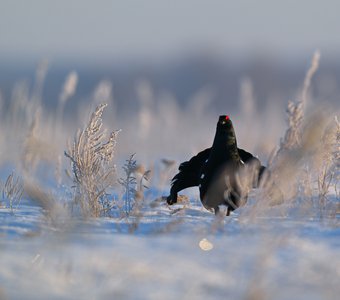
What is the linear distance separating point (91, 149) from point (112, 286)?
2529 millimetres

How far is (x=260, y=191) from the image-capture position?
4.45 m

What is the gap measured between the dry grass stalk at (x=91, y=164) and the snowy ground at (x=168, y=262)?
105 centimetres

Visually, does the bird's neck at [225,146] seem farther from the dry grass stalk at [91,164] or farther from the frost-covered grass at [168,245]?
the dry grass stalk at [91,164]

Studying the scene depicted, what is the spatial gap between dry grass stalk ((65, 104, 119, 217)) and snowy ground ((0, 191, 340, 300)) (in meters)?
1.05

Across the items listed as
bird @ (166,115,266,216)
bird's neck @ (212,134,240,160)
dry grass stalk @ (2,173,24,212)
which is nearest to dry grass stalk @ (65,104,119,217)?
dry grass stalk @ (2,173,24,212)

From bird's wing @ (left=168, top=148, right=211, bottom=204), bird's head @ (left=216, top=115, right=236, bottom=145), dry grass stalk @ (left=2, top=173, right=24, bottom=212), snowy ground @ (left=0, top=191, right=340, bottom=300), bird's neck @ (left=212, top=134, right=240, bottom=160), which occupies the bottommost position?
snowy ground @ (left=0, top=191, right=340, bottom=300)

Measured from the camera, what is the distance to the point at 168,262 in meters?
3.37

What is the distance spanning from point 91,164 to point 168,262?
216cm

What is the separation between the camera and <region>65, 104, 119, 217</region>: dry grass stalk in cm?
534

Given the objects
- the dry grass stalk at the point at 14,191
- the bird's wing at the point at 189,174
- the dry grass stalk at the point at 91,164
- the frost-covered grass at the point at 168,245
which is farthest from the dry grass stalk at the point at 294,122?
the dry grass stalk at the point at 14,191

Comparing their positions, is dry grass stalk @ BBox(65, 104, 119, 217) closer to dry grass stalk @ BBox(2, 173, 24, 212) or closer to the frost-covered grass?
the frost-covered grass

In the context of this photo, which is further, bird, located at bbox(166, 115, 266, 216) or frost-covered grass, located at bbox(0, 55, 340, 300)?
Answer: bird, located at bbox(166, 115, 266, 216)

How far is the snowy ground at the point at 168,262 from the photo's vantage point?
299 cm

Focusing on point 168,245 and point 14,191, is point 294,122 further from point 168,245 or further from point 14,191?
point 14,191
